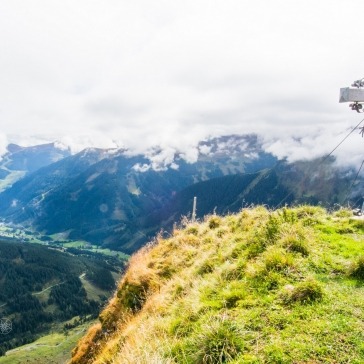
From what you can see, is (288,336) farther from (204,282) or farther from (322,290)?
(204,282)

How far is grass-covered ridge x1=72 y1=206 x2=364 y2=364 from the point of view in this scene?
8.12 meters

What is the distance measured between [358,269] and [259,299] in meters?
3.38

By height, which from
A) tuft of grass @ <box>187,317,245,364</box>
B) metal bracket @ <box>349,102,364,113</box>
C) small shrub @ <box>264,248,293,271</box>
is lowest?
tuft of grass @ <box>187,317,245,364</box>

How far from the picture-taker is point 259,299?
10281mm

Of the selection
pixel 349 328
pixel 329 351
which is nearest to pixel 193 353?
pixel 329 351

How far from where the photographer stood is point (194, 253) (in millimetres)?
18500

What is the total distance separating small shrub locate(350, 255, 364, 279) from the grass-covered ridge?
0.03 meters

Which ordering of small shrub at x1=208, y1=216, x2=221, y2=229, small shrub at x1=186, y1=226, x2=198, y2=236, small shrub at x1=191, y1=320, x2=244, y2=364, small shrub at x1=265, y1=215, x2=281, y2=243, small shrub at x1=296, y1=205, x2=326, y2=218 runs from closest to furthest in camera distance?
small shrub at x1=191, y1=320, x2=244, y2=364, small shrub at x1=265, y1=215, x2=281, y2=243, small shrub at x1=296, y1=205, x2=326, y2=218, small shrub at x1=208, y1=216, x2=221, y2=229, small shrub at x1=186, y1=226, x2=198, y2=236

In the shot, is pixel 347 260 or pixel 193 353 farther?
pixel 347 260

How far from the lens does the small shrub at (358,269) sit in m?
11.0

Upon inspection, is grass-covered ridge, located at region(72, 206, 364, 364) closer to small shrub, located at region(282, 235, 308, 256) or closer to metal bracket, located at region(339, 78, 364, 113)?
small shrub, located at region(282, 235, 308, 256)

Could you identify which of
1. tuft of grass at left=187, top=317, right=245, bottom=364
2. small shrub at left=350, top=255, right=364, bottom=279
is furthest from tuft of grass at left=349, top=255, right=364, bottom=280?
tuft of grass at left=187, top=317, right=245, bottom=364

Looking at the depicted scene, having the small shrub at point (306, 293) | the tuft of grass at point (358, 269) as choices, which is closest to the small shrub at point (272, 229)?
the tuft of grass at point (358, 269)

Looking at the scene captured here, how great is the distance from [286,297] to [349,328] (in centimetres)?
199
